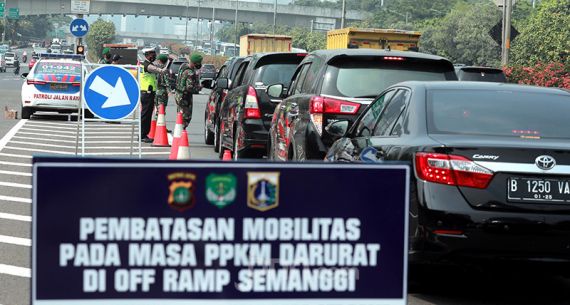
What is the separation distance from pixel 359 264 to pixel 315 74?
7.42m

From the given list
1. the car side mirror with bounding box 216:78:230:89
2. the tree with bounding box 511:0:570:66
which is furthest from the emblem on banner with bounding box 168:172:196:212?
the tree with bounding box 511:0:570:66

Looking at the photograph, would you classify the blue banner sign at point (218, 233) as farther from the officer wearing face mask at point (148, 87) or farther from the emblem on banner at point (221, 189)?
the officer wearing face mask at point (148, 87)

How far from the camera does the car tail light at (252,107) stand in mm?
16656

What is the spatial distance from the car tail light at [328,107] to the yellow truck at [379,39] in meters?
24.7

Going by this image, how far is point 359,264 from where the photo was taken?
4.91m

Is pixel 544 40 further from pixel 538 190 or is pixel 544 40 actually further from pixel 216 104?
pixel 538 190

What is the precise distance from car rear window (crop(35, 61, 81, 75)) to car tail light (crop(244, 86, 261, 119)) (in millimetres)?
12629

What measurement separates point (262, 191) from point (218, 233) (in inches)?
9.5

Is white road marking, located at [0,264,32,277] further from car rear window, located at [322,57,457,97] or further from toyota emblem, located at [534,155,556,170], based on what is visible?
car rear window, located at [322,57,457,97]

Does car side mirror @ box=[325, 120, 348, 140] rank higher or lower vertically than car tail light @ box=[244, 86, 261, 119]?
higher

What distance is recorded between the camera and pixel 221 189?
482 cm

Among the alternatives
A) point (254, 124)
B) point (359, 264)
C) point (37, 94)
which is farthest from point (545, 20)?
point (359, 264)

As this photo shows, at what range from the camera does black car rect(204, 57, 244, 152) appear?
20.9 metres

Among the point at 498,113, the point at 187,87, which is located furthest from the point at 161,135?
the point at 498,113
